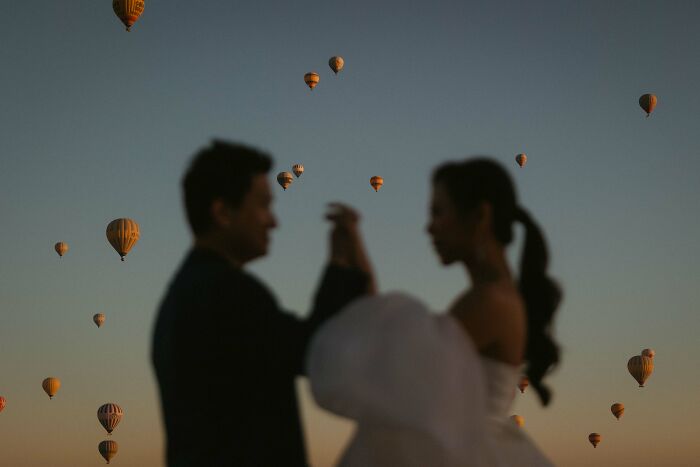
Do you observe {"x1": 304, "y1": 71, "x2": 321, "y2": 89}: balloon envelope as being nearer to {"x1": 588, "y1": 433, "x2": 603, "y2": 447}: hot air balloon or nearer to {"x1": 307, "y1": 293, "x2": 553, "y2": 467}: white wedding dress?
{"x1": 588, "y1": 433, "x2": 603, "y2": 447}: hot air balloon

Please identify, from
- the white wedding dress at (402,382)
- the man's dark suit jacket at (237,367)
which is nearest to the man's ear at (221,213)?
the man's dark suit jacket at (237,367)

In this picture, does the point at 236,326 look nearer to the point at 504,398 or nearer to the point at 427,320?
the point at 427,320

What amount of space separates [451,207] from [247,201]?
1099 mm

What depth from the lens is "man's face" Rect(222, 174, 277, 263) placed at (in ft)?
21.8

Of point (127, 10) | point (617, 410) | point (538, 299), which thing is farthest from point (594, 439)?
point (538, 299)

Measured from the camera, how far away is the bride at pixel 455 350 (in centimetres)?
574

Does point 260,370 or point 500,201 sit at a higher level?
point 500,201

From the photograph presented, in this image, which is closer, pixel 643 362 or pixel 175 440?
pixel 175 440

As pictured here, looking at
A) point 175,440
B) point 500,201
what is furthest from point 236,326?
point 500,201

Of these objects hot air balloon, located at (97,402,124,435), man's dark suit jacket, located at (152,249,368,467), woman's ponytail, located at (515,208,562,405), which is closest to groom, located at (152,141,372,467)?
man's dark suit jacket, located at (152,249,368,467)

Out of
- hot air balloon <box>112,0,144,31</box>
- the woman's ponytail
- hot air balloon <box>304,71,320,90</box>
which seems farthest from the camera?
hot air balloon <box>304,71,320,90</box>

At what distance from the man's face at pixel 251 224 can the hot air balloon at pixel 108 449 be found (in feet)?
253

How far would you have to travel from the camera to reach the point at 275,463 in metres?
6.30

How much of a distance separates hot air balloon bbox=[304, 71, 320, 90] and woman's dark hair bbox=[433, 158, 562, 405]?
7316cm
